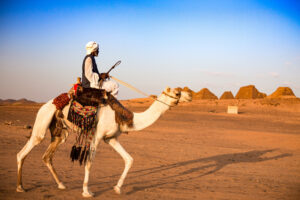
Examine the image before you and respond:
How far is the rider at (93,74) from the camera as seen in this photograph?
6.98m

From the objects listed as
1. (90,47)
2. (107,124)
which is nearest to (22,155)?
(107,124)

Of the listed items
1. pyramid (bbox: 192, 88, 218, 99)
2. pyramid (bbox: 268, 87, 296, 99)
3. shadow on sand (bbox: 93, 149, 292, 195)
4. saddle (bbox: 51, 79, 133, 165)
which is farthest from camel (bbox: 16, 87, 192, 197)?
pyramid (bbox: 192, 88, 218, 99)

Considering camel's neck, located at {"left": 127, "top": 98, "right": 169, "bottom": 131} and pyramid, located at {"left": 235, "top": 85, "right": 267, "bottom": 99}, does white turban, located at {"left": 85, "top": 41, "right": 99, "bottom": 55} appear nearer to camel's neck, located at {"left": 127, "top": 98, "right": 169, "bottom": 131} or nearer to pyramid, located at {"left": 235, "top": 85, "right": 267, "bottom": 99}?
camel's neck, located at {"left": 127, "top": 98, "right": 169, "bottom": 131}

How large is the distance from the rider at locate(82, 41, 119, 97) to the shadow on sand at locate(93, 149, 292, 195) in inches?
97.2

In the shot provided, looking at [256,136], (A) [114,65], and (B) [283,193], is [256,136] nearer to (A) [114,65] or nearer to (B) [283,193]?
(B) [283,193]

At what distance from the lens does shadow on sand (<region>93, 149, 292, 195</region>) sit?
854 centimetres

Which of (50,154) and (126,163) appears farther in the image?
(50,154)

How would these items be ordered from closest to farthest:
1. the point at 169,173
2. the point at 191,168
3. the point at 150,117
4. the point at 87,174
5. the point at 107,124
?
the point at 87,174 < the point at 107,124 < the point at 150,117 < the point at 169,173 < the point at 191,168

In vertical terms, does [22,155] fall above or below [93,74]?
below

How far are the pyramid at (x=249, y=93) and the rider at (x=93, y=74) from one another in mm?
104701

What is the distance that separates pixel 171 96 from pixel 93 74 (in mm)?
1866

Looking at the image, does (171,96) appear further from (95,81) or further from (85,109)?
(85,109)

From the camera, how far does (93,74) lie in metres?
7.02

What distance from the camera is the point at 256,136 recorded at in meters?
22.1
